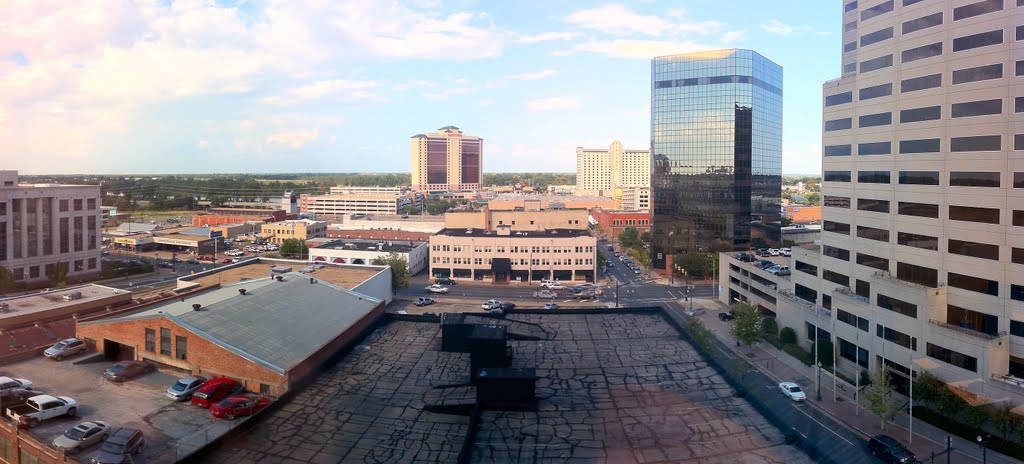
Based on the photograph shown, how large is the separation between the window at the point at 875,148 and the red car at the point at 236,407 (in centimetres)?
2230

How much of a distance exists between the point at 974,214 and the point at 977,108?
3339mm

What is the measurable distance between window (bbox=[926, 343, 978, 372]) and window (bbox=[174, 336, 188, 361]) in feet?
71.4

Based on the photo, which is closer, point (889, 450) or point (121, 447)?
point (121, 447)

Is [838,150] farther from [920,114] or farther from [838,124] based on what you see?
[920,114]

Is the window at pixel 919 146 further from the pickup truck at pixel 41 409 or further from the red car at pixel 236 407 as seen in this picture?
the pickup truck at pixel 41 409

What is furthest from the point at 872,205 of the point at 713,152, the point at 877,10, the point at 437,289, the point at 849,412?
the point at 437,289

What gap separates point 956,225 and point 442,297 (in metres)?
28.8

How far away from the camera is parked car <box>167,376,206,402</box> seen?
12586mm

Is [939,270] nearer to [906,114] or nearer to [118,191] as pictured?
[906,114]

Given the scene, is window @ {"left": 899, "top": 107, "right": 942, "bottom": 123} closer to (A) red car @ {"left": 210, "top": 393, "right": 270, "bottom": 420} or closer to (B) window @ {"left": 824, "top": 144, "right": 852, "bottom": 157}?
(B) window @ {"left": 824, "top": 144, "right": 852, "bottom": 157}

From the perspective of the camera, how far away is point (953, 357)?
17.7 metres

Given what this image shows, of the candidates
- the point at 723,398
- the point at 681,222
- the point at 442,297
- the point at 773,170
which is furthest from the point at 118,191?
the point at 723,398

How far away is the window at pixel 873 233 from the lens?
21422mm

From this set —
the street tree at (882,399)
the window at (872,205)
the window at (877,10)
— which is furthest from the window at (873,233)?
the window at (877,10)
